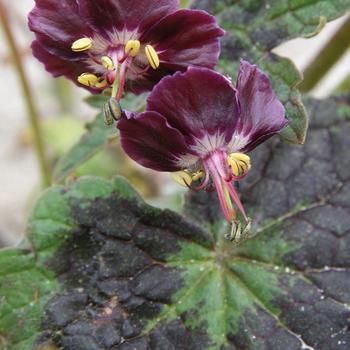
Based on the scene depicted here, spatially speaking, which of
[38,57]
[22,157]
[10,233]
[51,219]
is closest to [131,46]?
[38,57]

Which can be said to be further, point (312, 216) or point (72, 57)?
point (312, 216)

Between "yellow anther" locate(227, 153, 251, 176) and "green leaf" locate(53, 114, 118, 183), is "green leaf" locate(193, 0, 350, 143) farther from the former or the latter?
"green leaf" locate(53, 114, 118, 183)

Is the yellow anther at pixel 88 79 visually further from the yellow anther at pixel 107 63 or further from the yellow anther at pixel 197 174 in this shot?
the yellow anther at pixel 197 174

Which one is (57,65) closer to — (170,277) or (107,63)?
(107,63)

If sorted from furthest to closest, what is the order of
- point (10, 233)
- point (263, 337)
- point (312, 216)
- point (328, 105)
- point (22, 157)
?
point (22, 157) < point (10, 233) < point (328, 105) < point (312, 216) < point (263, 337)

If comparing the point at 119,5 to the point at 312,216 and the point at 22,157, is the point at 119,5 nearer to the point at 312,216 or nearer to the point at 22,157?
the point at 312,216
